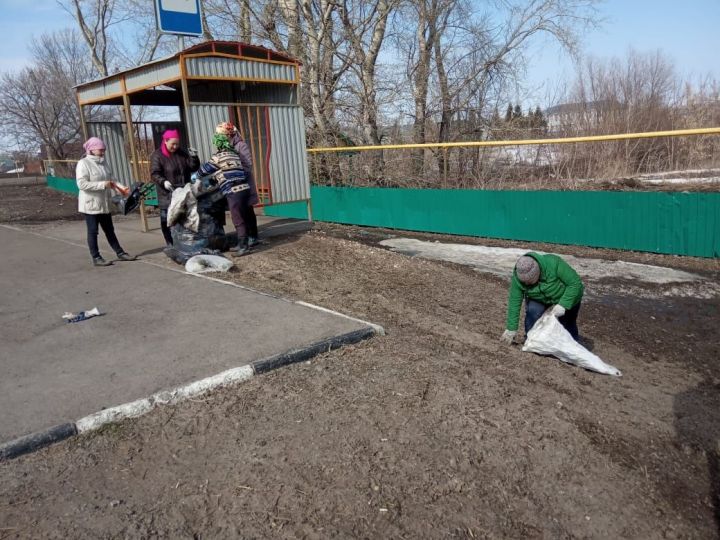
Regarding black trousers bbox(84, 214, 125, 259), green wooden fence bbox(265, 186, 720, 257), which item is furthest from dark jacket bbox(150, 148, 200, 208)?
green wooden fence bbox(265, 186, 720, 257)

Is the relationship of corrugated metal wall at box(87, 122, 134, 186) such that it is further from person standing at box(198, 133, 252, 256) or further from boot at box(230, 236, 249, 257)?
boot at box(230, 236, 249, 257)

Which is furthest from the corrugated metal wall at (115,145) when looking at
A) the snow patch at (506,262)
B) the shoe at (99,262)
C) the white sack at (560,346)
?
the white sack at (560,346)

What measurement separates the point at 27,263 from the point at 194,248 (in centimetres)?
246

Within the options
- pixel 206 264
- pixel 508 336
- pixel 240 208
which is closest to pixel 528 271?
pixel 508 336

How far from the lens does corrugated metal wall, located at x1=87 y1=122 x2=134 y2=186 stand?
10.0 metres

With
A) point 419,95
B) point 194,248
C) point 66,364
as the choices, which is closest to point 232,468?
point 66,364

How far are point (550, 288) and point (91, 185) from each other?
5.33m

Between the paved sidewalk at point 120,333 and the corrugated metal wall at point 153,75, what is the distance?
283 cm

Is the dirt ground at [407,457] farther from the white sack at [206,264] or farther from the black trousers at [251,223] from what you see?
the black trousers at [251,223]

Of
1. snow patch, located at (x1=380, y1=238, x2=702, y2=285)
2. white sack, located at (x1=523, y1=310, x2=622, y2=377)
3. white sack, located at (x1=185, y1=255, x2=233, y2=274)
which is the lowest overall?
snow patch, located at (x1=380, y1=238, x2=702, y2=285)

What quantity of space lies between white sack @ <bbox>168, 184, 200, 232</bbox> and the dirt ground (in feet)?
10.7

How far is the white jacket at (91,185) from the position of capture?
254 inches

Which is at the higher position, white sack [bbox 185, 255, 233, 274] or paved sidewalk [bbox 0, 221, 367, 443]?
white sack [bbox 185, 255, 233, 274]

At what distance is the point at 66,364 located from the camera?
3893 mm
